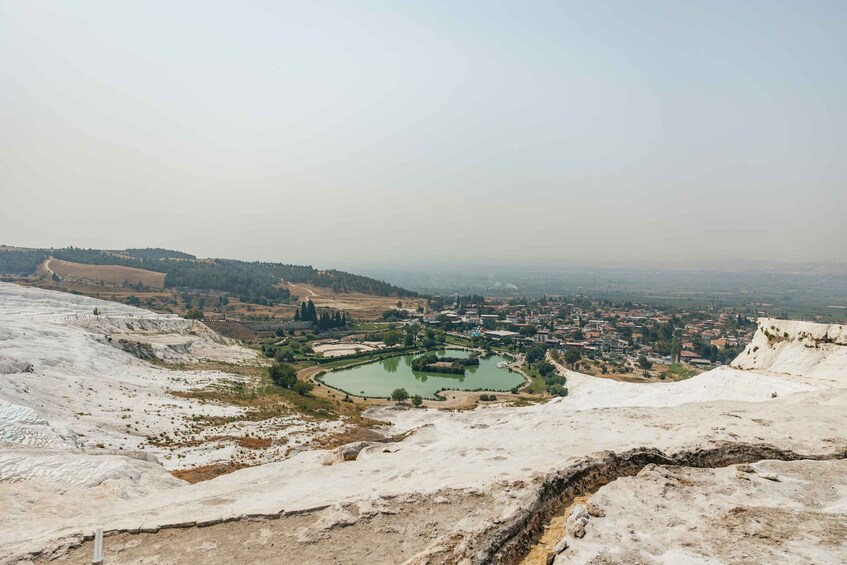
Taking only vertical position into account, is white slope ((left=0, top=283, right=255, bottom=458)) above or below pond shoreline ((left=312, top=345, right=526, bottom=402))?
above

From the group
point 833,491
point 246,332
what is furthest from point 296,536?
point 246,332

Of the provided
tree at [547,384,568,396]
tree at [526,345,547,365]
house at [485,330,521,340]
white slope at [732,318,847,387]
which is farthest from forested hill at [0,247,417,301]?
white slope at [732,318,847,387]

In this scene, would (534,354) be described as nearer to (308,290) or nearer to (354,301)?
(354,301)

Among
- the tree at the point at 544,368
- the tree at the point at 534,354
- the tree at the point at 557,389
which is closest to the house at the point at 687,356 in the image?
the tree at the point at 534,354

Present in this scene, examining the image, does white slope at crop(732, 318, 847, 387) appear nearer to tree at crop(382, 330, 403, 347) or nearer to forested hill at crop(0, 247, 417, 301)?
tree at crop(382, 330, 403, 347)

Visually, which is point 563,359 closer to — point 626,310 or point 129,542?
point 129,542

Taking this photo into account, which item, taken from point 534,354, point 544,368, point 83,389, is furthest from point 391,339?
point 83,389

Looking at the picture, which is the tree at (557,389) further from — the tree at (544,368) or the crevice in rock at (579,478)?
the crevice in rock at (579,478)
